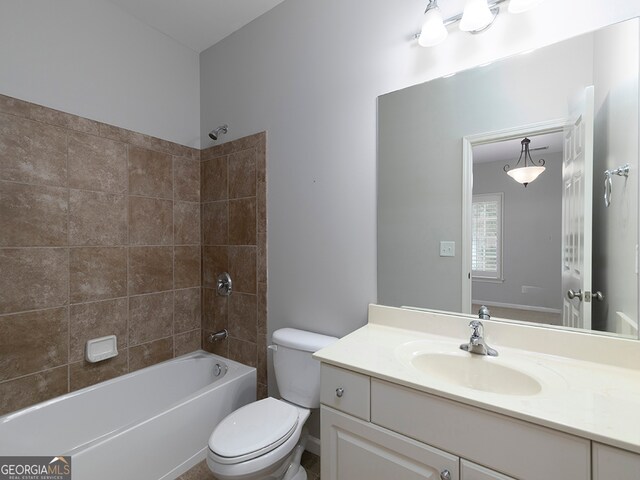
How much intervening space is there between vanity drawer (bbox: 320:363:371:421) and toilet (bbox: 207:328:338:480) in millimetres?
356

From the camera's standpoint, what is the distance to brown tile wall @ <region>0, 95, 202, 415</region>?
1489mm

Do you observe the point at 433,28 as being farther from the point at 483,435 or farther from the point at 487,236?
the point at 483,435

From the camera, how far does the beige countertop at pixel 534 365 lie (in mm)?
710

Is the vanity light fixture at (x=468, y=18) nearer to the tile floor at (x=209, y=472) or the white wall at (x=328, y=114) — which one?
the white wall at (x=328, y=114)

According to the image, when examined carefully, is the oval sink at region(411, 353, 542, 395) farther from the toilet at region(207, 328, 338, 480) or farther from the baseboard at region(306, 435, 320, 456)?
the baseboard at region(306, 435, 320, 456)

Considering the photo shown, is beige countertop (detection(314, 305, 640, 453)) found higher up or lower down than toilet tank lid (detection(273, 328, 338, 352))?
higher up

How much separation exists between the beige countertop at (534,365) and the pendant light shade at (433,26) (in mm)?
1205

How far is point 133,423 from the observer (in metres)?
1.40

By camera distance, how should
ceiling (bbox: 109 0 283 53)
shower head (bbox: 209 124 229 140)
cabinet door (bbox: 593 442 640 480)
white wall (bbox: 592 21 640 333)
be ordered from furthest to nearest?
shower head (bbox: 209 124 229 140) < ceiling (bbox: 109 0 283 53) < white wall (bbox: 592 21 640 333) < cabinet door (bbox: 593 442 640 480)

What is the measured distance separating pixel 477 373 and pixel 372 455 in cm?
48

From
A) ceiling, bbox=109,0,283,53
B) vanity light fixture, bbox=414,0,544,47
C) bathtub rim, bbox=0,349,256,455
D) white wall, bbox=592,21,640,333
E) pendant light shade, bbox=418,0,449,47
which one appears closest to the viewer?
white wall, bbox=592,21,640,333

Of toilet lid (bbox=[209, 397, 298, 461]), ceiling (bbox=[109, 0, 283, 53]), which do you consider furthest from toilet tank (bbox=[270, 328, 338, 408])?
ceiling (bbox=[109, 0, 283, 53])

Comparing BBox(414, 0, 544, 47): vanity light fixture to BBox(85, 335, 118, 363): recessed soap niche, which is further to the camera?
BBox(85, 335, 118, 363): recessed soap niche

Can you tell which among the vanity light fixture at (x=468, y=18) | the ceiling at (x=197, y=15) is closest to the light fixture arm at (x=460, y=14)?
the vanity light fixture at (x=468, y=18)
